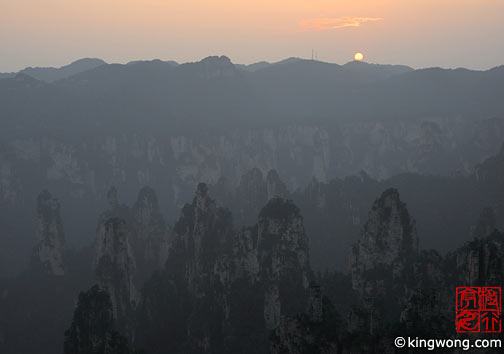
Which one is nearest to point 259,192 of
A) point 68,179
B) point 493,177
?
point 493,177

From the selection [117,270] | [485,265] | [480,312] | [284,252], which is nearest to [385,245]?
[284,252]

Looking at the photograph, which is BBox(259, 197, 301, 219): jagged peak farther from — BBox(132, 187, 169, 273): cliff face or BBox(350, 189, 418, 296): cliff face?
BBox(132, 187, 169, 273): cliff face

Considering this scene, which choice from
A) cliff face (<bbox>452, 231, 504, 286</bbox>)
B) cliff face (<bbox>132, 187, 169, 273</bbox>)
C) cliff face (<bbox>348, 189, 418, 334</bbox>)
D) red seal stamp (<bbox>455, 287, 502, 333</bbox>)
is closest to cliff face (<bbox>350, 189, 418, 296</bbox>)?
cliff face (<bbox>348, 189, 418, 334</bbox>)

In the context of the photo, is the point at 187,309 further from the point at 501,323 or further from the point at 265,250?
the point at 501,323

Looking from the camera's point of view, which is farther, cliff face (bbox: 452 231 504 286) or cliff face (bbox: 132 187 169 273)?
cliff face (bbox: 132 187 169 273)

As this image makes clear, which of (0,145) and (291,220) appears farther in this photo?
(0,145)

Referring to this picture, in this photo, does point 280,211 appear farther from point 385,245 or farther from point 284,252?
point 385,245
